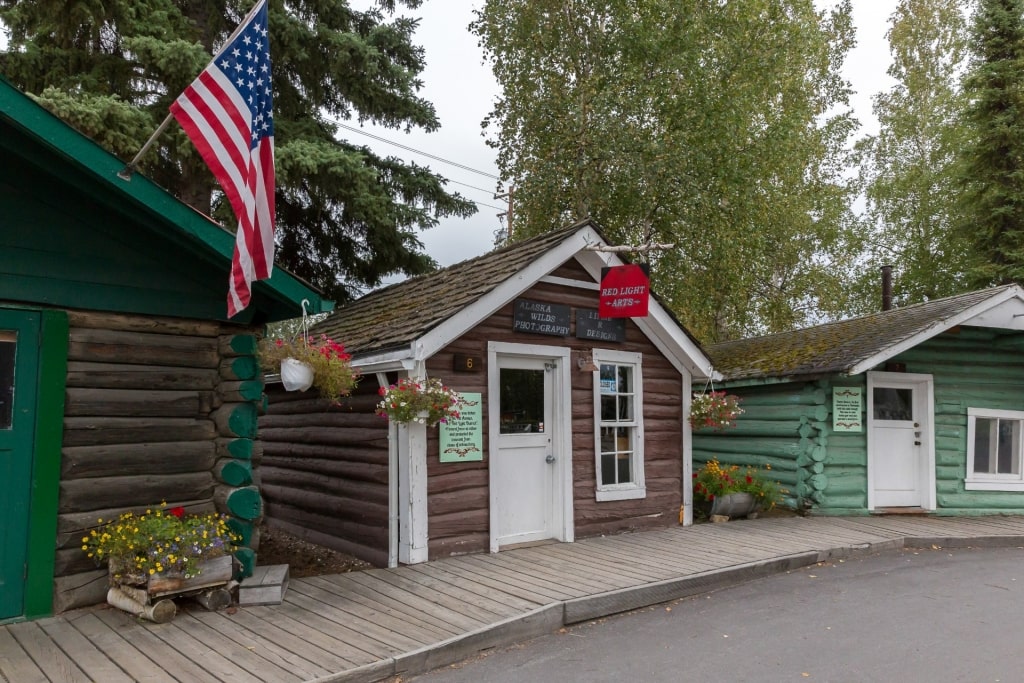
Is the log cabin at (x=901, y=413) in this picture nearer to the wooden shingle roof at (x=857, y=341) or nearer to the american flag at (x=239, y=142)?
the wooden shingle roof at (x=857, y=341)

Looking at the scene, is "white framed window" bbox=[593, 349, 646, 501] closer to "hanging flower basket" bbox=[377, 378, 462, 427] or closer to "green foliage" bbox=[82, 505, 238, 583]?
"hanging flower basket" bbox=[377, 378, 462, 427]

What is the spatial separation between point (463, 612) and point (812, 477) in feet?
24.6

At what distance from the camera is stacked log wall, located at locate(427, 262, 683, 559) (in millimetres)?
8164

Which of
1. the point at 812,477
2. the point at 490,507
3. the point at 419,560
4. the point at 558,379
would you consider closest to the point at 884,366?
the point at 812,477

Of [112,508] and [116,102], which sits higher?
[116,102]

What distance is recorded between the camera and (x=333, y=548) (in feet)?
30.0

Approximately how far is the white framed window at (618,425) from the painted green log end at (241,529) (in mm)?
4466

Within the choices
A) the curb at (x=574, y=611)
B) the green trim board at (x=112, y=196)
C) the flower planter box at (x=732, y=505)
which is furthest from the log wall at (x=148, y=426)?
the flower planter box at (x=732, y=505)

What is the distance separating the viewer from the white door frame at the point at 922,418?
11891 millimetres

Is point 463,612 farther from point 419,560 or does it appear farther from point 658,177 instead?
point 658,177

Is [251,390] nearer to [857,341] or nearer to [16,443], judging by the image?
[16,443]

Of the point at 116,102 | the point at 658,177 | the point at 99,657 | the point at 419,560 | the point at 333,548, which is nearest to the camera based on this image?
the point at 99,657

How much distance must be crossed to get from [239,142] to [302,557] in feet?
17.6

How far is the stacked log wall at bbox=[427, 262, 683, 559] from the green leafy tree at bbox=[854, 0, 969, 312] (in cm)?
1968
